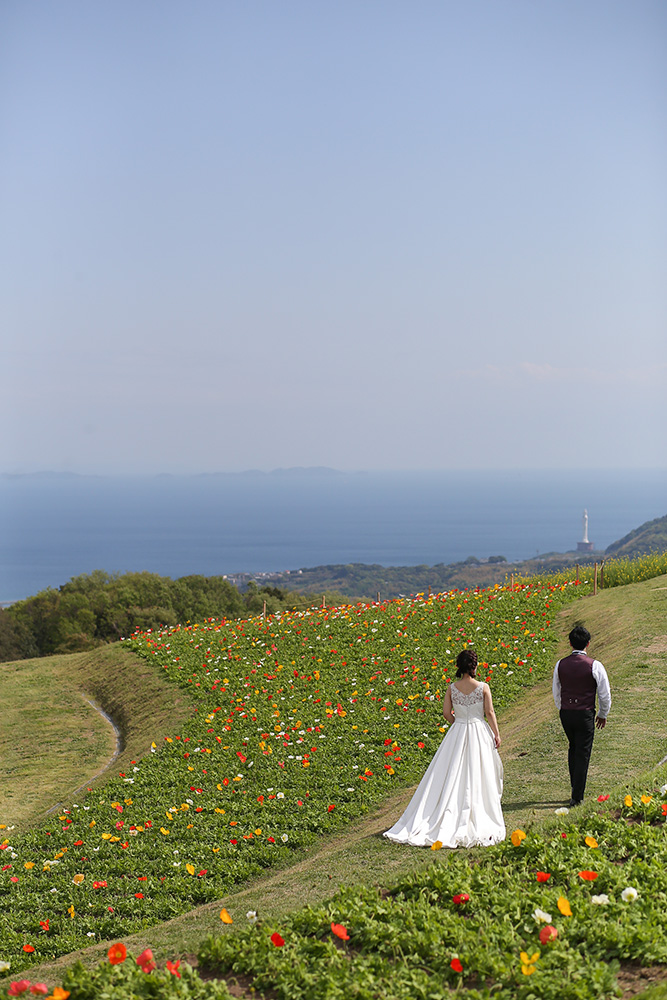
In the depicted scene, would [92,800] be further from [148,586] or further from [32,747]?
[148,586]

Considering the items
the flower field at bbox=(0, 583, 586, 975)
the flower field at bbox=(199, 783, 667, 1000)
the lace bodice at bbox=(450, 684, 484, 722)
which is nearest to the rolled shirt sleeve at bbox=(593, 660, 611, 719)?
the lace bodice at bbox=(450, 684, 484, 722)

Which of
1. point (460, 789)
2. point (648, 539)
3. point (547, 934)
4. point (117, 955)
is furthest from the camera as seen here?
point (648, 539)

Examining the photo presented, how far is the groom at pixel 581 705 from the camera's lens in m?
9.03

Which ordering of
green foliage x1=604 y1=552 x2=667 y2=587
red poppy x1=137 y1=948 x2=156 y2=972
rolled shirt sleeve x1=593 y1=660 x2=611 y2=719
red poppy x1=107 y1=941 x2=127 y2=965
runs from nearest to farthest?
red poppy x1=137 y1=948 x2=156 y2=972
red poppy x1=107 y1=941 x2=127 y2=965
rolled shirt sleeve x1=593 y1=660 x2=611 y2=719
green foliage x1=604 y1=552 x2=667 y2=587

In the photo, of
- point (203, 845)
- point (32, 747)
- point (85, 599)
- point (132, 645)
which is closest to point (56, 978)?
point (203, 845)

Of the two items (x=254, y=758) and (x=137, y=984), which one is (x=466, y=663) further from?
(x=254, y=758)

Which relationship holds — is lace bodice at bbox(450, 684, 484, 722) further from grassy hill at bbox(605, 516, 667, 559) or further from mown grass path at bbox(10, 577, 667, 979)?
grassy hill at bbox(605, 516, 667, 559)

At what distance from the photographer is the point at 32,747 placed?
60.8 ft

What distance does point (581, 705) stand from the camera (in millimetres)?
9102

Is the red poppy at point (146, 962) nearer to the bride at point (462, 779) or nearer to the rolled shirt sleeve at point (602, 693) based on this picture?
the bride at point (462, 779)

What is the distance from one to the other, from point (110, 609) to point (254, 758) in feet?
95.1

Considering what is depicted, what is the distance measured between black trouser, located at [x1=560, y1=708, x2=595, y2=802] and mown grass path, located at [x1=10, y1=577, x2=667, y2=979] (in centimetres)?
25

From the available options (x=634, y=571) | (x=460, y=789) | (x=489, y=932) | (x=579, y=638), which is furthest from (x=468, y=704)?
(x=634, y=571)

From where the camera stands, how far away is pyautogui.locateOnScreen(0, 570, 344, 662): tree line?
40000 millimetres
